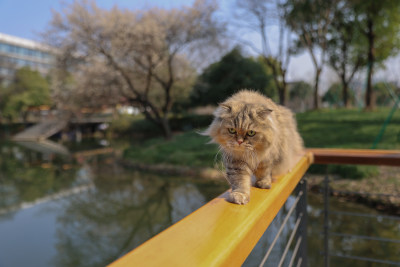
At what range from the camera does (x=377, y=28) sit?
40.0 ft

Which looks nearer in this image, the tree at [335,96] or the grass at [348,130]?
the grass at [348,130]

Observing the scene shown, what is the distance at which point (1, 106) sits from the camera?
23984 millimetres

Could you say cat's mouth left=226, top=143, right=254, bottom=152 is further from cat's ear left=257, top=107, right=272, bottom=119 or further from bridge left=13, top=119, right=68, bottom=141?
bridge left=13, top=119, right=68, bottom=141

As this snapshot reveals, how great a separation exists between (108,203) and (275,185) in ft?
20.0

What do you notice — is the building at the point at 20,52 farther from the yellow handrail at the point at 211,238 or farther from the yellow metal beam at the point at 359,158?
the yellow handrail at the point at 211,238

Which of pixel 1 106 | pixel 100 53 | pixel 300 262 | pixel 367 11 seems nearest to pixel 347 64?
pixel 367 11

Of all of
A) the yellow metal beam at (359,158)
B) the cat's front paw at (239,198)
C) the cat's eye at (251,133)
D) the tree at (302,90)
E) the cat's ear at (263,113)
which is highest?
the tree at (302,90)

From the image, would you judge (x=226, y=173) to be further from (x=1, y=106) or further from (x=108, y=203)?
(x=1, y=106)

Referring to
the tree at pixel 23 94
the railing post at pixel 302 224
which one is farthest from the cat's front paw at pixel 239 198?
the tree at pixel 23 94

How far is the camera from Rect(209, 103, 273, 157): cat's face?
1112 mm

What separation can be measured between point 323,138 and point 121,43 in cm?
862

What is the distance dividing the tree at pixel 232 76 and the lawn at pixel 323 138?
3640 millimetres

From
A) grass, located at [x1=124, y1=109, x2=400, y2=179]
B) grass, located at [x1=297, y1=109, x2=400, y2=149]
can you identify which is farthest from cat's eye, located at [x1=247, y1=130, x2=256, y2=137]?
grass, located at [x1=297, y1=109, x2=400, y2=149]

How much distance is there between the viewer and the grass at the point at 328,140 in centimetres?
733
